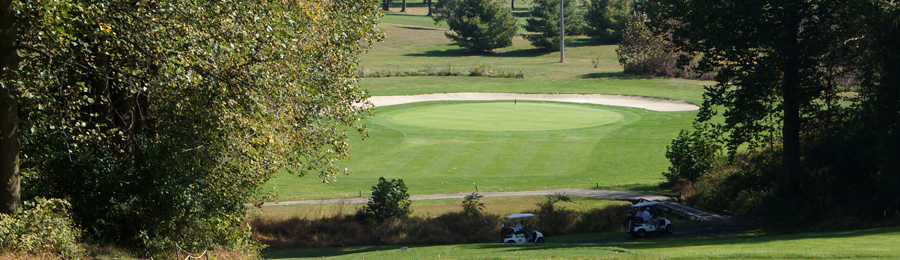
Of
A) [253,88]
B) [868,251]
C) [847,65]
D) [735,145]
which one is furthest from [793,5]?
[253,88]

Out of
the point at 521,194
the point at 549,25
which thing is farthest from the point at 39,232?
the point at 549,25

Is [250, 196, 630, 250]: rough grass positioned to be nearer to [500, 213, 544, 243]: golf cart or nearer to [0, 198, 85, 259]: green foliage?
[500, 213, 544, 243]: golf cart

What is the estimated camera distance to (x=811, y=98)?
→ 21.0 meters

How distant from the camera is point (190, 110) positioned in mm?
12336

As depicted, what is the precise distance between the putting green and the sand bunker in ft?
13.8

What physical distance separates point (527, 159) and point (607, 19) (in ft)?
252

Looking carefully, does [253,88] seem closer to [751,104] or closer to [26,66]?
[26,66]

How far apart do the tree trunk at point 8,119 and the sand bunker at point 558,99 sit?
41.8 metres

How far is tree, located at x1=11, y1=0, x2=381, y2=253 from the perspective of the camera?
10586 mm

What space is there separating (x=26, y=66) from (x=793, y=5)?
19.4 m

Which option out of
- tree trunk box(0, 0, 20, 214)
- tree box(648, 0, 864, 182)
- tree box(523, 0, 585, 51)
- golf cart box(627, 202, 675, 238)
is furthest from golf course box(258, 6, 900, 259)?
tree box(523, 0, 585, 51)

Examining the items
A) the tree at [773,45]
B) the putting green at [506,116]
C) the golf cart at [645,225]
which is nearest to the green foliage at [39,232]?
the golf cart at [645,225]

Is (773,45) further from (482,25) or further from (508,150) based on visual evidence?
(482,25)

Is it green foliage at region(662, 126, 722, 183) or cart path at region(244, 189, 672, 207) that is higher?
green foliage at region(662, 126, 722, 183)
